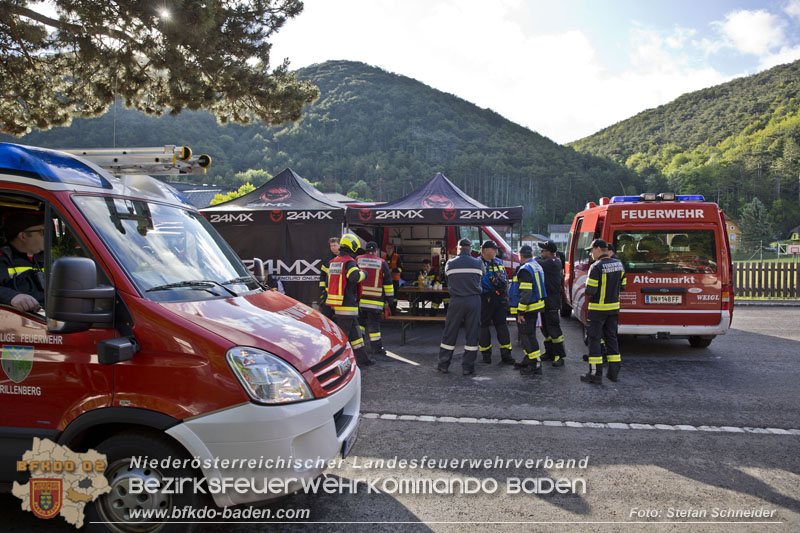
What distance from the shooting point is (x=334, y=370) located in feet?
10.6

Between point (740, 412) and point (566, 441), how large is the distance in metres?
2.36

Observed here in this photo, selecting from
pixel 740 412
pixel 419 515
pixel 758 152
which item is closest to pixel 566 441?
pixel 419 515

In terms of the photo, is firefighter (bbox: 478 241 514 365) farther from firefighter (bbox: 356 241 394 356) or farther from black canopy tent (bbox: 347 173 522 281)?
black canopy tent (bbox: 347 173 522 281)

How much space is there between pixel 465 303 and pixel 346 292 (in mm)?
1763

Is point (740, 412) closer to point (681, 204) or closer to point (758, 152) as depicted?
point (681, 204)

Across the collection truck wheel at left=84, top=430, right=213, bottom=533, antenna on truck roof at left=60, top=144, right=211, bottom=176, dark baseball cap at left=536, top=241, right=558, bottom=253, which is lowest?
truck wheel at left=84, top=430, right=213, bottom=533

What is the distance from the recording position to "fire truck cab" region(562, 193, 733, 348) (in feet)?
26.2

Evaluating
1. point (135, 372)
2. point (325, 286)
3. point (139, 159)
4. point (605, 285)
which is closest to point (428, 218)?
point (325, 286)

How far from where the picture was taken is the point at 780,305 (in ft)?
48.8

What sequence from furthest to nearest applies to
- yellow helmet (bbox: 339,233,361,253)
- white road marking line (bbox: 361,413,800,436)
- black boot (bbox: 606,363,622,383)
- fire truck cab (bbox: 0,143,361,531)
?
yellow helmet (bbox: 339,233,361,253) → black boot (bbox: 606,363,622,383) → white road marking line (bbox: 361,413,800,436) → fire truck cab (bbox: 0,143,361,531)

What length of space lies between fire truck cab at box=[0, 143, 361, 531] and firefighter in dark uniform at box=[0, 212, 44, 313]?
0.22ft

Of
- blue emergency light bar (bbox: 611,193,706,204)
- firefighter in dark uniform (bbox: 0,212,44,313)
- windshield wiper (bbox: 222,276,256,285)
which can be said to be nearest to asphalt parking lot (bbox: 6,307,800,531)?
firefighter in dark uniform (bbox: 0,212,44,313)

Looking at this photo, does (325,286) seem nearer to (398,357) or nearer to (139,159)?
(398,357)

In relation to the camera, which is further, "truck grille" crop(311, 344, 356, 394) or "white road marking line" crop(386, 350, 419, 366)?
"white road marking line" crop(386, 350, 419, 366)
